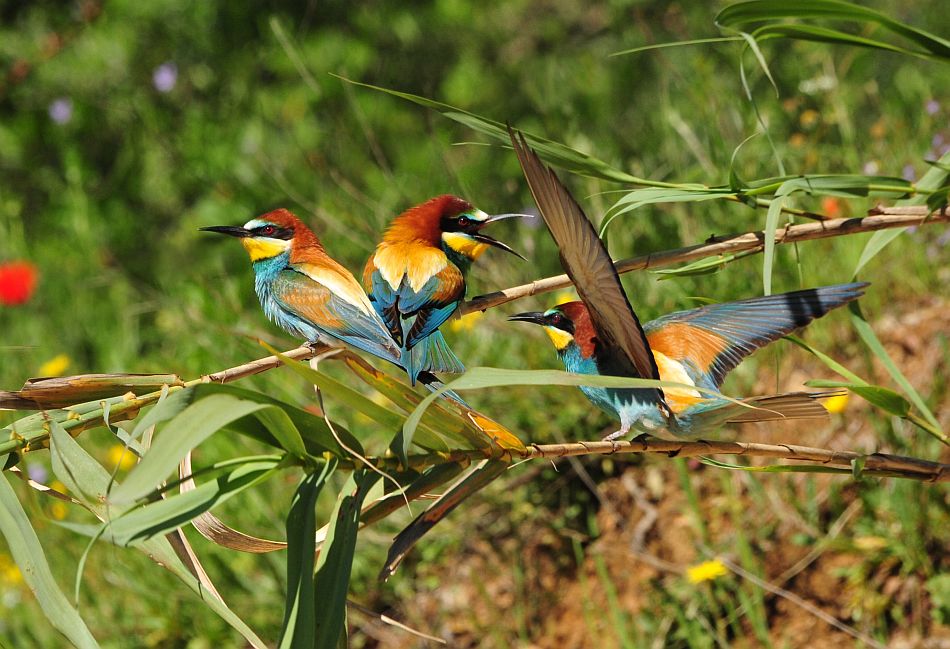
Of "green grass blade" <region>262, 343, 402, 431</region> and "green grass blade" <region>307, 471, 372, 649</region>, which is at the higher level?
"green grass blade" <region>262, 343, 402, 431</region>

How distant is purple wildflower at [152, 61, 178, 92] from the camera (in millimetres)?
3770

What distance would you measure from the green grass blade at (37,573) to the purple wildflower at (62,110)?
335 centimetres

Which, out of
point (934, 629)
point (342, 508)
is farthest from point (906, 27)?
point (934, 629)

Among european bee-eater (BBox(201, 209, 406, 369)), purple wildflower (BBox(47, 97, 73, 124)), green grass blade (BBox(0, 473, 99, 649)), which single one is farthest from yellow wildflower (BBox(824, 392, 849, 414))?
purple wildflower (BBox(47, 97, 73, 124))

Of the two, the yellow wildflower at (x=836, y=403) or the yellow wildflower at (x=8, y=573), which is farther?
the yellow wildflower at (x=8, y=573)

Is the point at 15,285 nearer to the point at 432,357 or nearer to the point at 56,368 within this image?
the point at 56,368

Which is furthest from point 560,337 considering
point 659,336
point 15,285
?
point 15,285

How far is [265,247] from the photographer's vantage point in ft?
5.60

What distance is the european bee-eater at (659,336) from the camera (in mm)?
772

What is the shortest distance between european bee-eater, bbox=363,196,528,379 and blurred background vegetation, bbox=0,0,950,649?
0.27m

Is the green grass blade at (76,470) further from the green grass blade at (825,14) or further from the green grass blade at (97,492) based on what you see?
the green grass blade at (825,14)

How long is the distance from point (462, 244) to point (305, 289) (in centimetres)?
24

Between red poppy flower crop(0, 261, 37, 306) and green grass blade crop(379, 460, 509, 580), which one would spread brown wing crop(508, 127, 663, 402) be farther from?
red poppy flower crop(0, 261, 37, 306)

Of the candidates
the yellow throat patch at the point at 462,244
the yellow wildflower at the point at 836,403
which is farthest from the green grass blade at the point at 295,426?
the yellow wildflower at the point at 836,403
